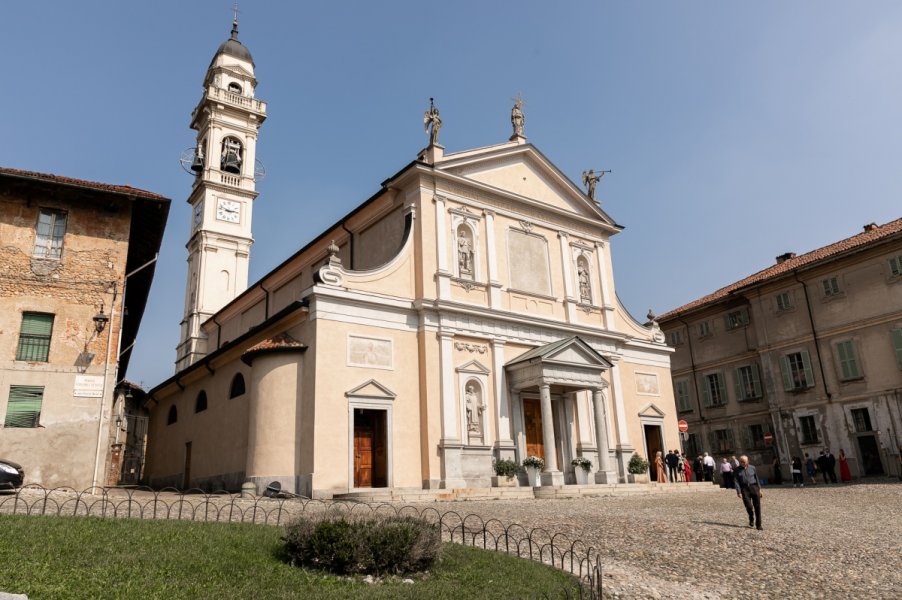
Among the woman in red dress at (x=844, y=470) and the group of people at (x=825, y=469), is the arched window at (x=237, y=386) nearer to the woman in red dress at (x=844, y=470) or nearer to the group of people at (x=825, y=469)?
the group of people at (x=825, y=469)

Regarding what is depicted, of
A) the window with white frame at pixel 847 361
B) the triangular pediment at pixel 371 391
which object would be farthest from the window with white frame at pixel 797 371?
the triangular pediment at pixel 371 391

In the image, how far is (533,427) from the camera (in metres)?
24.2

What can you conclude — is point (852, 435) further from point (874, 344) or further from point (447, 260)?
point (447, 260)

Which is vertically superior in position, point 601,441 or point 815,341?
point 815,341

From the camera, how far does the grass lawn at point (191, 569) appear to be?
20.9ft

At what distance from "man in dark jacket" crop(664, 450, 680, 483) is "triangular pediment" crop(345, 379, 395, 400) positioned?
12415 mm

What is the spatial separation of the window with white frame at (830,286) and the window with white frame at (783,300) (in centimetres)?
181

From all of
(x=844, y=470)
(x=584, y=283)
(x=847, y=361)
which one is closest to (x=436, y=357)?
(x=584, y=283)

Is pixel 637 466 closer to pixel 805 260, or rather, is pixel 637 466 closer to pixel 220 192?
pixel 805 260

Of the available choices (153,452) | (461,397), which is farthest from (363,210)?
(153,452)

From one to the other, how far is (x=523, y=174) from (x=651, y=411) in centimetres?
1137

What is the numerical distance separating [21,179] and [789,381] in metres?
32.5

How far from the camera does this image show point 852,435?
2953 centimetres

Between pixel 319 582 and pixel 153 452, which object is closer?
pixel 319 582
